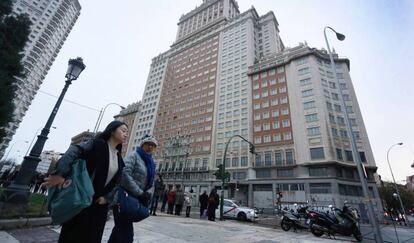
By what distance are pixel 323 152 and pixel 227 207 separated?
25214mm

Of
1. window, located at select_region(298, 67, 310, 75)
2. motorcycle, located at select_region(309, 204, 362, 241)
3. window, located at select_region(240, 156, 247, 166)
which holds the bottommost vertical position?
motorcycle, located at select_region(309, 204, 362, 241)

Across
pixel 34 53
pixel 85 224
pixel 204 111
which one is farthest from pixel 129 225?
pixel 34 53

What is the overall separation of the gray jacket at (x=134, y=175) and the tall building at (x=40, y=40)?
258 feet

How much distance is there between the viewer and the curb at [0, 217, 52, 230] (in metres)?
3.94

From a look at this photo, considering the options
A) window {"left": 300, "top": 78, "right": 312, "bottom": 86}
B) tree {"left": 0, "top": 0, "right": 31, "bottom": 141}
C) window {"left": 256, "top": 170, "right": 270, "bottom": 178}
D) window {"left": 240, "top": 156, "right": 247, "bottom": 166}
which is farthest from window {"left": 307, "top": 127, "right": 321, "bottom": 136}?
tree {"left": 0, "top": 0, "right": 31, "bottom": 141}

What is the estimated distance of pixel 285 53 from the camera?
45375 millimetres

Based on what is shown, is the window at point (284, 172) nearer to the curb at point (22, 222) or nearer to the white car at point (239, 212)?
the white car at point (239, 212)

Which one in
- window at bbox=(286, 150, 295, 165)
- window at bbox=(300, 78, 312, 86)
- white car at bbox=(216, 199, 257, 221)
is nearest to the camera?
white car at bbox=(216, 199, 257, 221)

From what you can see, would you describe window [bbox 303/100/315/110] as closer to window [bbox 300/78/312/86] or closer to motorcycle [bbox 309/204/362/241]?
window [bbox 300/78/312/86]

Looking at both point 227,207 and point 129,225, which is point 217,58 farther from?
point 129,225

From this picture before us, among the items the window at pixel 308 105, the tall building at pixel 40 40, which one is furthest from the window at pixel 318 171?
the tall building at pixel 40 40

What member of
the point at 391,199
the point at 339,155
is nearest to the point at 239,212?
the point at 339,155

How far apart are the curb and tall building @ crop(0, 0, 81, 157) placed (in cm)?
7542

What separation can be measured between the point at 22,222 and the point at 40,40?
88.6 meters
